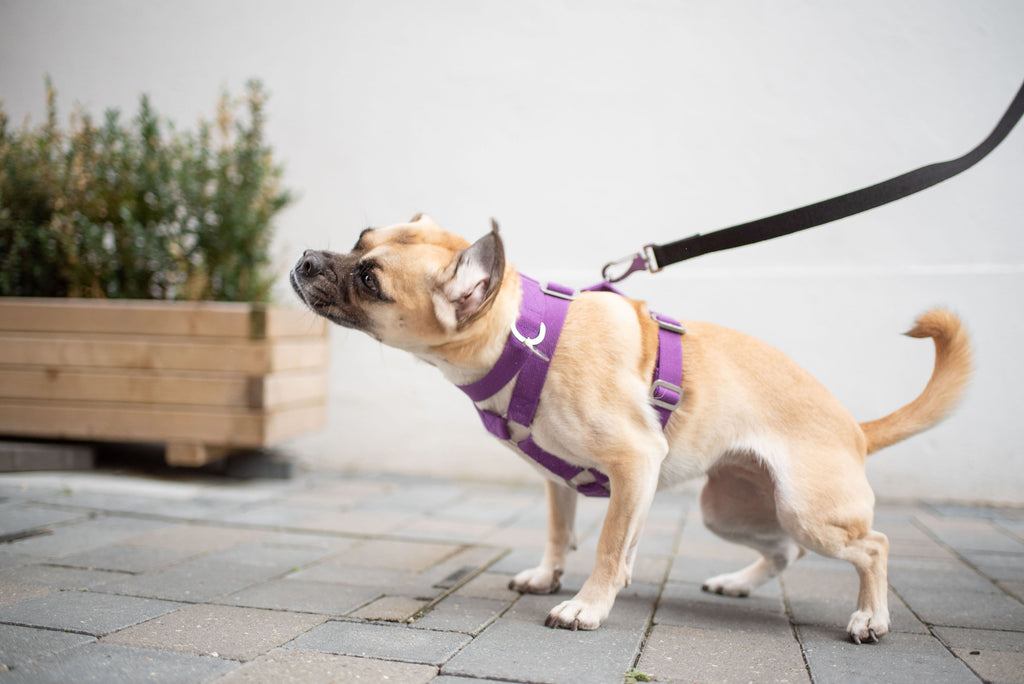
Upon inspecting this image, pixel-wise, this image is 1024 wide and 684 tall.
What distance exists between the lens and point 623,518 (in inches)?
94.6

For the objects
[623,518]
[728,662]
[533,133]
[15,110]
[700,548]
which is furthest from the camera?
[15,110]

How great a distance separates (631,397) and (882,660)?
1.02 meters

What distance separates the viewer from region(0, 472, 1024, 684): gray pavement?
1.99 meters

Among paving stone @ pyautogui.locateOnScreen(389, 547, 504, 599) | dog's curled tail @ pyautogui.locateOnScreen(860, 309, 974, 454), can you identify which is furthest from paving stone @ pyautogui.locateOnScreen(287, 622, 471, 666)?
dog's curled tail @ pyautogui.locateOnScreen(860, 309, 974, 454)

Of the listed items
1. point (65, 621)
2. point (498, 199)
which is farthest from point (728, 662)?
point (498, 199)

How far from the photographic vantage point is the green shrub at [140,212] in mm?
4754

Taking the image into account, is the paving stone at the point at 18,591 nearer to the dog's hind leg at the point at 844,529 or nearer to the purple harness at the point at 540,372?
the purple harness at the point at 540,372

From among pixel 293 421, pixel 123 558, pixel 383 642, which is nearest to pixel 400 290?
pixel 383 642

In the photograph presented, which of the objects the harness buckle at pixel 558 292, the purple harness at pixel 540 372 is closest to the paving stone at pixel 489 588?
the purple harness at pixel 540 372

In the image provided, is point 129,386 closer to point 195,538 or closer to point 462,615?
point 195,538

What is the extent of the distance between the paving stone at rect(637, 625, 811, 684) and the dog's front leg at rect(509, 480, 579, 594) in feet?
1.57

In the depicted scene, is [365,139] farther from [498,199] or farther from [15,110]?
[15,110]

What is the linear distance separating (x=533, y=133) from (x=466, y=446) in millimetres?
2140

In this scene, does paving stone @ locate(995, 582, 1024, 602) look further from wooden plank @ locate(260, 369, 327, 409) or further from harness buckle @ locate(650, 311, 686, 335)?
wooden plank @ locate(260, 369, 327, 409)
